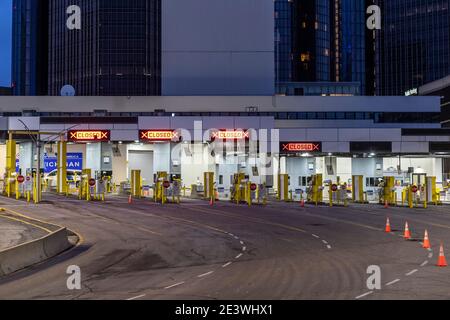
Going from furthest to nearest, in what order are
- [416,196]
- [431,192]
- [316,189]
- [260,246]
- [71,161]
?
[71,161], [316,189], [431,192], [416,196], [260,246]

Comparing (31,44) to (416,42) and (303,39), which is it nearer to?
(303,39)

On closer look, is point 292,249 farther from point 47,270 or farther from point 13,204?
point 13,204

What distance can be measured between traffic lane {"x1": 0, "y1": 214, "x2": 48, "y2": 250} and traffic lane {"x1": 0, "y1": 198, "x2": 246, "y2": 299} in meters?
2.31

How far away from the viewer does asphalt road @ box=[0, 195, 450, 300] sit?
16.2 meters

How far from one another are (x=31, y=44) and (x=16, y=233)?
171 m

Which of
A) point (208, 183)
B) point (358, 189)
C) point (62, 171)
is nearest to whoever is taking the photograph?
point (358, 189)

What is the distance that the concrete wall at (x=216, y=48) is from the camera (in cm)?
8388

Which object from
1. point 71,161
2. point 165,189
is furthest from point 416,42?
point 165,189

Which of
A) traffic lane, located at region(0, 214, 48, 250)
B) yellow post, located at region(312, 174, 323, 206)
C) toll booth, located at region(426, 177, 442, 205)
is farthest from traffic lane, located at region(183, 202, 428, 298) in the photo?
toll booth, located at region(426, 177, 442, 205)

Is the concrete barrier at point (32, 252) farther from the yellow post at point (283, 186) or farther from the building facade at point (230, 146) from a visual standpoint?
the building facade at point (230, 146)

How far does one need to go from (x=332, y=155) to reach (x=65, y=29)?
9765 cm

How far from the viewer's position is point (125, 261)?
21.9 m

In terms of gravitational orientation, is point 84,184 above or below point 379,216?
above
